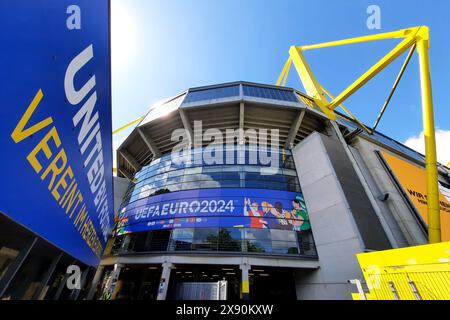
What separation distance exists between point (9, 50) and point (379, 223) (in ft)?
64.7

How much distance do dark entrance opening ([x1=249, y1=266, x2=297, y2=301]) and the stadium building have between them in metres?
0.09

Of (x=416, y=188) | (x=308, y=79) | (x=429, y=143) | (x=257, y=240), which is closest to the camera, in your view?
(x=429, y=143)

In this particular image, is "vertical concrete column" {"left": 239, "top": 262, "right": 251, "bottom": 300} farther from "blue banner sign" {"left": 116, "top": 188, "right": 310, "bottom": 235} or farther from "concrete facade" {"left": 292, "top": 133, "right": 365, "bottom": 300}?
"concrete facade" {"left": 292, "top": 133, "right": 365, "bottom": 300}

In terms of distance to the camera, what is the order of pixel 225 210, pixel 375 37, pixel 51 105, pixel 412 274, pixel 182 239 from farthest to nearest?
pixel 375 37 < pixel 225 210 < pixel 182 239 < pixel 412 274 < pixel 51 105

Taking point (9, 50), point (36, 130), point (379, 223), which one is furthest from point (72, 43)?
point (379, 223)

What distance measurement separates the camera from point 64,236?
476 centimetres

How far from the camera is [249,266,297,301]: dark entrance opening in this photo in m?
15.1

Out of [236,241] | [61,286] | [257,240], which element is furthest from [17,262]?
[257,240]

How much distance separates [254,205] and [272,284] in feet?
22.3

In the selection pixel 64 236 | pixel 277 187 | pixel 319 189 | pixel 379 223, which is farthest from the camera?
pixel 277 187

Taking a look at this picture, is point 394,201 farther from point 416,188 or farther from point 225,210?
point 225,210

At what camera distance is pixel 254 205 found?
16.0 meters

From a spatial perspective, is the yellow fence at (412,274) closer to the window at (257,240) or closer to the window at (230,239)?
the window at (257,240)

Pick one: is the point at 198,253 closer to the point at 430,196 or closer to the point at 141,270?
the point at 141,270
